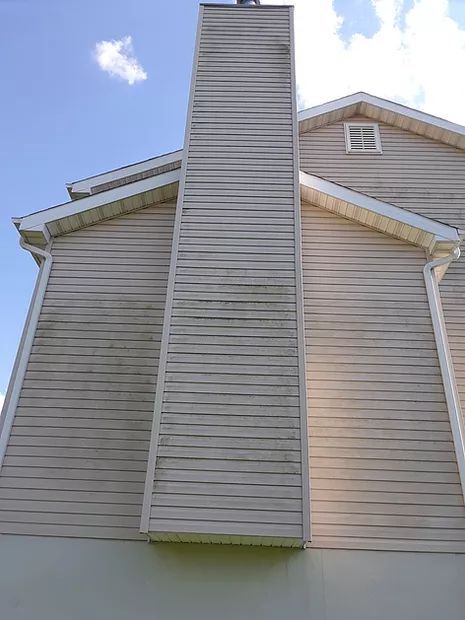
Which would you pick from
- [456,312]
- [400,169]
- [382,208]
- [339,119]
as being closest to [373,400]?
[456,312]

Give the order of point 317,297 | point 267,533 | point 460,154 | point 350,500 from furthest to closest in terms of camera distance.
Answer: point 460,154, point 317,297, point 350,500, point 267,533

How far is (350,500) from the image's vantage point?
598 cm

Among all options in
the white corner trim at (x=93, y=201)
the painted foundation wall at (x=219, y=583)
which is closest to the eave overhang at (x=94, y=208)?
the white corner trim at (x=93, y=201)

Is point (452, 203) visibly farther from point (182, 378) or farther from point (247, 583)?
point (247, 583)

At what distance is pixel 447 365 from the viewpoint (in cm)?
669

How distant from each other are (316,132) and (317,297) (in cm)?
433

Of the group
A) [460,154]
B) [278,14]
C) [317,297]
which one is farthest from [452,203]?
[278,14]

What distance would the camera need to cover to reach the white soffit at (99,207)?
7574 mm

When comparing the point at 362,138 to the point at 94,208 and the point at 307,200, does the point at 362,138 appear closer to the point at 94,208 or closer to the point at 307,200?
the point at 307,200

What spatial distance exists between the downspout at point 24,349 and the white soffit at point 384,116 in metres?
5.30

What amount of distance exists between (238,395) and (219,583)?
1.89 meters

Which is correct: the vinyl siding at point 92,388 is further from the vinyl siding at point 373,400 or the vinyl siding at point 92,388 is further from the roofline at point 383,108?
the roofline at point 383,108

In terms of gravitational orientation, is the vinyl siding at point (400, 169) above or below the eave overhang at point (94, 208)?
above

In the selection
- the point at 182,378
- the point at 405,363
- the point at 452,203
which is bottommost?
the point at 182,378
